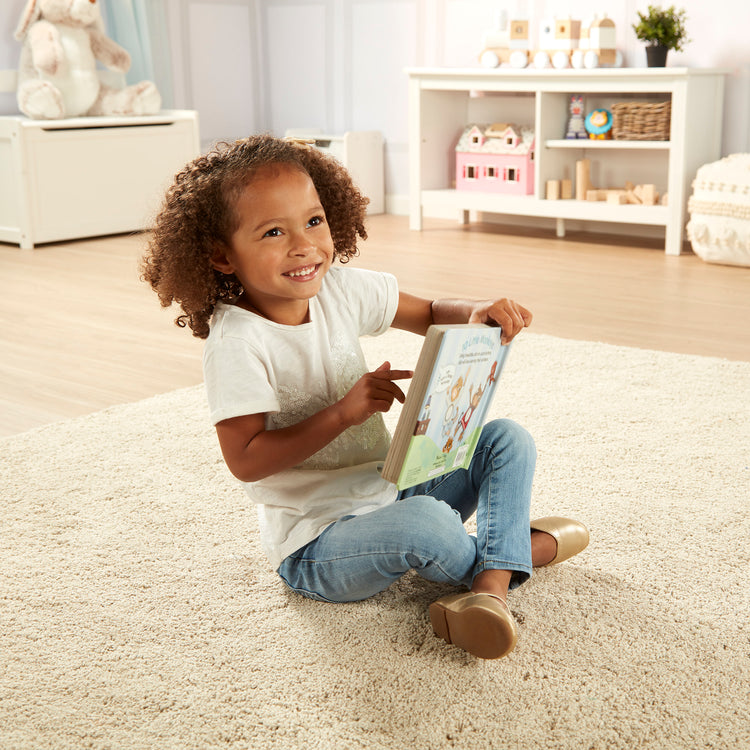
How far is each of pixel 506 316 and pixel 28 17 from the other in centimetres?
351

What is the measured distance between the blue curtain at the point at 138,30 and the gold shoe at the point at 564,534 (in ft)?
12.1

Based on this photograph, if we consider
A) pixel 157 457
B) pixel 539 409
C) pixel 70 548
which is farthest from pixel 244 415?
pixel 539 409

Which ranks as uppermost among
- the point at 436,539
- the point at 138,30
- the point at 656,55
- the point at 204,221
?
the point at 138,30

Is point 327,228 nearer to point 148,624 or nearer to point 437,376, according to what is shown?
point 437,376

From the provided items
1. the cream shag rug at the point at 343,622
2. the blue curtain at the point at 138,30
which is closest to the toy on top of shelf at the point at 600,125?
the blue curtain at the point at 138,30

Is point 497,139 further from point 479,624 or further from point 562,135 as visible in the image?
point 479,624

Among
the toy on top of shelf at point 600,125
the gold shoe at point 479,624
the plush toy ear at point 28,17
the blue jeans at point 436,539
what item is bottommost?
the gold shoe at point 479,624

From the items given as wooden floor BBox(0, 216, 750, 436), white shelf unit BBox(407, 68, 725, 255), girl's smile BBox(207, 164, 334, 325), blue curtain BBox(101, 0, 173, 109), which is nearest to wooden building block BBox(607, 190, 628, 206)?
white shelf unit BBox(407, 68, 725, 255)

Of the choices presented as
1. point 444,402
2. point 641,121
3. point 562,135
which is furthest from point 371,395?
point 562,135

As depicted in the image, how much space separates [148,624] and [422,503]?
34 cm

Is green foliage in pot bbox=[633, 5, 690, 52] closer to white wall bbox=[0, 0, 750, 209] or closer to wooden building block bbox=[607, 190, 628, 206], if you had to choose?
white wall bbox=[0, 0, 750, 209]

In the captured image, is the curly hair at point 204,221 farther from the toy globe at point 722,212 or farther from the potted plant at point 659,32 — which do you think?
the potted plant at point 659,32

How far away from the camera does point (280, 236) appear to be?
3.31ft

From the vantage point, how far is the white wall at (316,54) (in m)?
4.13
